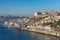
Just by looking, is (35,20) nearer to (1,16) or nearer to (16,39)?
(16,39)

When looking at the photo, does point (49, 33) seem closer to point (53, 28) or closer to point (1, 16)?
point (53, 28)

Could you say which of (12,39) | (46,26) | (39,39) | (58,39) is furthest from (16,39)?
(46,26)

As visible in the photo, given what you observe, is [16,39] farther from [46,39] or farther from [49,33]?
[49,33]

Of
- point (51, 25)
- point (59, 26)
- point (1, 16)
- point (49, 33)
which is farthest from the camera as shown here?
point (1, 16)

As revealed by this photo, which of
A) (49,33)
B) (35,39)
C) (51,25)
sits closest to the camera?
(35,39)

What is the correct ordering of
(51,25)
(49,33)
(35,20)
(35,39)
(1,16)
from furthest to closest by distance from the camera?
(1,16), (35,20), (51,25), (49,33), (35,39)

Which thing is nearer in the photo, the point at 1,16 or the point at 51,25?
the point at 51,25

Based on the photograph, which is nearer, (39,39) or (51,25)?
(39,39)

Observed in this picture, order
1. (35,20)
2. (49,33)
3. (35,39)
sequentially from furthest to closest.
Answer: (35,20) → (49,33) → (35,39)

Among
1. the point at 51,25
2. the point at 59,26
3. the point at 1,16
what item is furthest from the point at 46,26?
the point at 1,16
